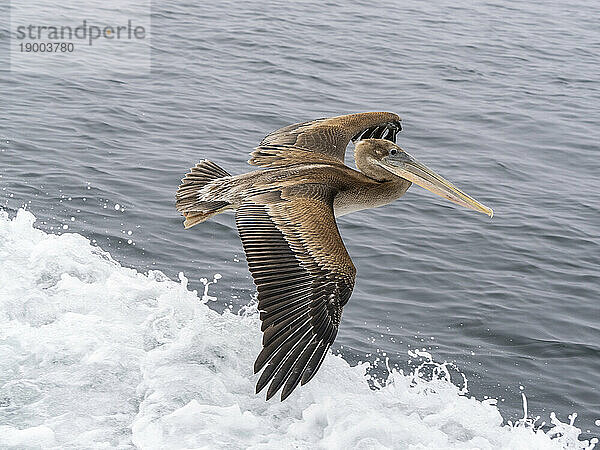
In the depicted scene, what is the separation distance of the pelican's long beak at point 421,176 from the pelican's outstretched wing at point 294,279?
100cm

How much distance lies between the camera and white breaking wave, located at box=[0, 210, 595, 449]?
5.16 m

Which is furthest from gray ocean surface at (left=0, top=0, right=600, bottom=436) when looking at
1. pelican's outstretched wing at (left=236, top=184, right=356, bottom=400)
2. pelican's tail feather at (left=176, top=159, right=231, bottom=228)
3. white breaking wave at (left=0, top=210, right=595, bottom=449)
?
pelican's outstretched wing at (left=236, top=184, right=356, bottom=400)

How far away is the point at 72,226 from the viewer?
8422mm

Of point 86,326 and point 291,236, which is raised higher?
point 291,236

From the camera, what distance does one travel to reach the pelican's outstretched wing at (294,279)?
15.3ft

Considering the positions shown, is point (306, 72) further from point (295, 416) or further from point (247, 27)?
point (295, 416)

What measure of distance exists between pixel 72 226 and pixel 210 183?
7.35 ft

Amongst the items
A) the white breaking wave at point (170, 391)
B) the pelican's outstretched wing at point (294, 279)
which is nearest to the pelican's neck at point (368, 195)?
the pelican's outstretched wing at point (294, 279)

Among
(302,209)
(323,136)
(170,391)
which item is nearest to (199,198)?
(302,209)

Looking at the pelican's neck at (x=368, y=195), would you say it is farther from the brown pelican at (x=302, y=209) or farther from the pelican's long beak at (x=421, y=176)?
the pelican's long beak at (x=421, y=176)

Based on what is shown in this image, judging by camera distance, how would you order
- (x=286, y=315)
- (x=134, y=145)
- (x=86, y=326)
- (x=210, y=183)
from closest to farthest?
(x=286, y=315)
(x=86, y=326)
(x=210, y=183)
(x=134, y=145)

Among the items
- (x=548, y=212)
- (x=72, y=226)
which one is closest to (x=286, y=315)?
(x=72, y=226)

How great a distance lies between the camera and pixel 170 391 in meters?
5.45

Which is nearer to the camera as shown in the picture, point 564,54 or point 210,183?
point 210,183
